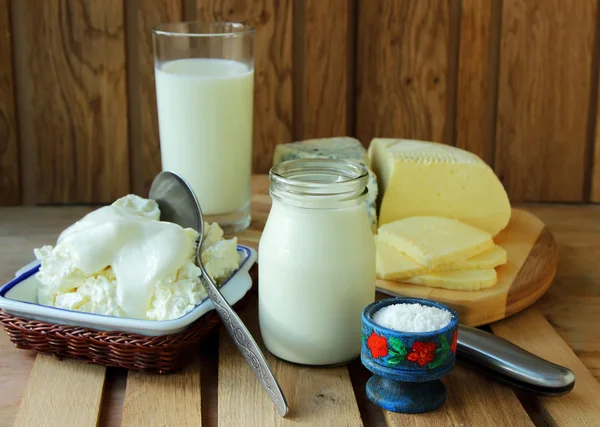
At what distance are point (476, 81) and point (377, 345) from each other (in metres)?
0.94

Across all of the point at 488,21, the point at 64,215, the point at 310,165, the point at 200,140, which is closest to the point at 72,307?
the point at 310,165

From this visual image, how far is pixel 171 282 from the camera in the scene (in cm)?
102

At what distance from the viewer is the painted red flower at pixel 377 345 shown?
0.91m

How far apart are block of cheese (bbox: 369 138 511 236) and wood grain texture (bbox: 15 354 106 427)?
2.05 feet

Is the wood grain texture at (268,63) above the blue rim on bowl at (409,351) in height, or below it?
above

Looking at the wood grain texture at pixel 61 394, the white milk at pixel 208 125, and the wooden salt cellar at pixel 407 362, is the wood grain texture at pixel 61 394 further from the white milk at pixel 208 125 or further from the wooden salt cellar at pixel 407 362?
the white milk at pixel 208 125

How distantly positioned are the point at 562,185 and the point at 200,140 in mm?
809

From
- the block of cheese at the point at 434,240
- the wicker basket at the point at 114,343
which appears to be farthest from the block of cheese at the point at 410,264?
the wicker basket at the point at 114,343

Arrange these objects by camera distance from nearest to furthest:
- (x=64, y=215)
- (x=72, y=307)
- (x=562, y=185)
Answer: (x=72, y=307)
(x=64, y=215)
(x=562, y=185)

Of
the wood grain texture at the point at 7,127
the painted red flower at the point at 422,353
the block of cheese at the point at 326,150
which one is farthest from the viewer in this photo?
the wood grain texture at the point at 7,127

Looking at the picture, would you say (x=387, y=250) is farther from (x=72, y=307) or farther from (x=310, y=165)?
(x=72, y=307)

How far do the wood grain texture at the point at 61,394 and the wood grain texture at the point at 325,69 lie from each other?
2.80 ft

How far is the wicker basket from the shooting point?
978 millimetres

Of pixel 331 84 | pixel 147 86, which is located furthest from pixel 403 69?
pixel 147 86
